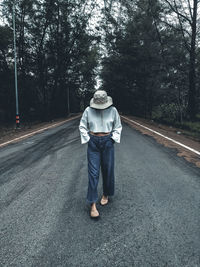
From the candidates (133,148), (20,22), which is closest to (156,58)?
(20,22)

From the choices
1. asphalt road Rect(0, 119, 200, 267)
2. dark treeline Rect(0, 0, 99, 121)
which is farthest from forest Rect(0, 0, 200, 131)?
asphalt road Rect(0, 119, 200, 267)

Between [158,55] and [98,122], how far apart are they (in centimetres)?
2052

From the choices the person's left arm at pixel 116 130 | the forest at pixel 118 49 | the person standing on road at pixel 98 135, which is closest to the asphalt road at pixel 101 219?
the person standing on road at pixel 98 135

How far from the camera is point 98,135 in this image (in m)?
3.00

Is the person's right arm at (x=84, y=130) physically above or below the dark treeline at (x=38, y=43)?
below

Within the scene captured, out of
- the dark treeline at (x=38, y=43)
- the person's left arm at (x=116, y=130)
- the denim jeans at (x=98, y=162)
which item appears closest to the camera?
the denim jeans at (x=98, y=162)

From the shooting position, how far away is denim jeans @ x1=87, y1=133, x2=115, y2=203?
2.90m

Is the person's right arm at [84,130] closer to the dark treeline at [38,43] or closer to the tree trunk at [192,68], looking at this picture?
the tree trunk at [192,68]

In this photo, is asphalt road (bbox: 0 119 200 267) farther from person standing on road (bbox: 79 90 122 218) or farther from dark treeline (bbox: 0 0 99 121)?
dark treeline (bbox: 0 0 99 121)

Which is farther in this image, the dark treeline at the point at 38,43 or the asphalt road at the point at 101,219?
the dark treeline at the point at 38,43

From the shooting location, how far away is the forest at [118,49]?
47.5 ft

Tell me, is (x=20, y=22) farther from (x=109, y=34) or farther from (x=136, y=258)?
(x=136, y=258)

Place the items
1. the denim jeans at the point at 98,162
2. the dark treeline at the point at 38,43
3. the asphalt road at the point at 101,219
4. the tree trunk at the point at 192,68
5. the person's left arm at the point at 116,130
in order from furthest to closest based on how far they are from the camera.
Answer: the dark treeline at the point at 38,43, the tree trunk at the point at 192,68, the person's left arm at the point at 116,130, the denim jeans at the point at 98,162, the asphalt road at the point at 101,219

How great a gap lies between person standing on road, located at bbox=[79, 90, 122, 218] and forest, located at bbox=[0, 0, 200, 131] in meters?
11.3
